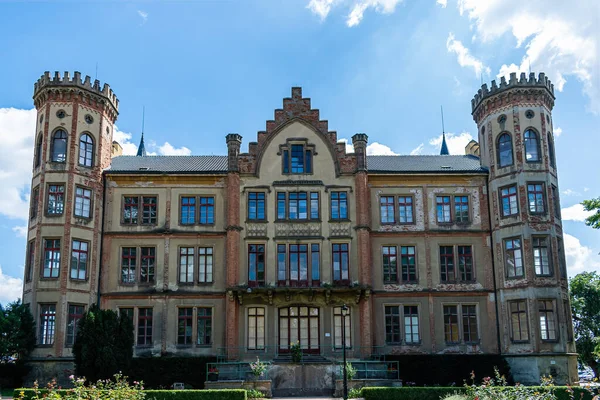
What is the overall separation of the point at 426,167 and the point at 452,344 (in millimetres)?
11446

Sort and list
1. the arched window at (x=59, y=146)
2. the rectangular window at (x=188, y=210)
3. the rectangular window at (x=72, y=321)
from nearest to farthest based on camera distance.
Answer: the rectangular window at (x=72, y=321) → the arched window at (x=59, y=146) → the rectangular window at (x=188, y=210)

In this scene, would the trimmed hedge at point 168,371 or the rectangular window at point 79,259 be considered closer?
the trimmed hedge at point 168,371

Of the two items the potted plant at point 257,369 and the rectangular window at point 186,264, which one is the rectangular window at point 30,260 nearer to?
the rectangular window at point 186,264

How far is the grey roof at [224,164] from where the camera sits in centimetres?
4184

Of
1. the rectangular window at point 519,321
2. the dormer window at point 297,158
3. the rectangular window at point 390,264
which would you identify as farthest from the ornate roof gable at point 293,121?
the rectangular window at point 519,321

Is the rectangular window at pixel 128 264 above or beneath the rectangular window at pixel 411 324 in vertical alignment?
above

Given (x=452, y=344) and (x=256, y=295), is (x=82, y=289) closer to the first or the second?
(x=256, y=295)

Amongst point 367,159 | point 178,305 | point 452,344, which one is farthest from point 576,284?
point 178,305

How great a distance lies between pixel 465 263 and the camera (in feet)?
135

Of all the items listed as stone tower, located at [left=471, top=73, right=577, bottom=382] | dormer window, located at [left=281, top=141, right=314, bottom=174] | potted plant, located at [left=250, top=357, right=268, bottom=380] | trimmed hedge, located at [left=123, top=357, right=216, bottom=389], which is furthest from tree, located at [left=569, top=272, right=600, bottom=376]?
trimmed hedge, located at [left=123, top=357, right=216, bottom=389]

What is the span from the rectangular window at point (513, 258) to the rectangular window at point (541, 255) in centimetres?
84

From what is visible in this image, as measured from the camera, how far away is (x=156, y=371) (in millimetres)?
37531

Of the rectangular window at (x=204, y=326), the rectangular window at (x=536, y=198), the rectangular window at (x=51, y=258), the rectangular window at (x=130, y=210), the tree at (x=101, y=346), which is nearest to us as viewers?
the tree at (x=101, y=346)

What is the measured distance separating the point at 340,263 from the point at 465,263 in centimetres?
792
